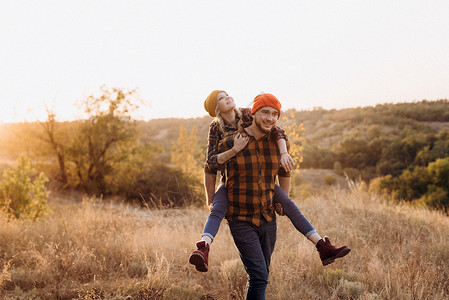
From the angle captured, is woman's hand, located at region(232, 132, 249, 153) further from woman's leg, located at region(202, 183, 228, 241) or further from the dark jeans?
the dark jeans

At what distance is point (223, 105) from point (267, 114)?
1.58 feet

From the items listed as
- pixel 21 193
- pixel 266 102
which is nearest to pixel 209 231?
pixel 266 102

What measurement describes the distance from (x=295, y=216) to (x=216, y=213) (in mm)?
684

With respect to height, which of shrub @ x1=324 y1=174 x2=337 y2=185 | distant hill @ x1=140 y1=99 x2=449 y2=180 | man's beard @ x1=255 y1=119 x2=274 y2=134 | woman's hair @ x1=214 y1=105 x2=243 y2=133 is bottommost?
shrub @ x1=324 y1=174 x2=337 y2=185

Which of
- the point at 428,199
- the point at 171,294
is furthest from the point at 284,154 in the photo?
the point at 428,199

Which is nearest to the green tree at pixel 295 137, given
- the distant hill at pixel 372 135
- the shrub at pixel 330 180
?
the distant hill at pixel 372 135

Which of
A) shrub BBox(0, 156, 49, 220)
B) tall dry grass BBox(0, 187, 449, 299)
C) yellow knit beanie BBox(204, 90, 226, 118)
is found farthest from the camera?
shrub BBox(0, 156, 49, 220)

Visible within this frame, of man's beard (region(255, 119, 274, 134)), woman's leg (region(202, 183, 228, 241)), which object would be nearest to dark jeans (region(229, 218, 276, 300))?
woman's leg (region(202, 183, 228, 241))

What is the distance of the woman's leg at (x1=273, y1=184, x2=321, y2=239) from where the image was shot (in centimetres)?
270

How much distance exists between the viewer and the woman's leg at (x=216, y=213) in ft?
8.45

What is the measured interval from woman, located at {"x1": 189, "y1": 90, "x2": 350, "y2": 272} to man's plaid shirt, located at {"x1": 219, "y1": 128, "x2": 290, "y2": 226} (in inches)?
3.5

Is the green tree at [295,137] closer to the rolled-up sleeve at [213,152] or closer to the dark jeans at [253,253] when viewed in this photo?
the rolled-up sleeve at [213,152]

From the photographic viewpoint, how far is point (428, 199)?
16625mm

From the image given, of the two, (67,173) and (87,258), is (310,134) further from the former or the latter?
(87,258)
